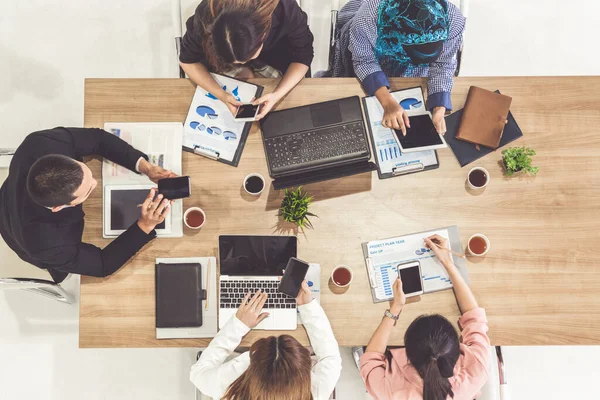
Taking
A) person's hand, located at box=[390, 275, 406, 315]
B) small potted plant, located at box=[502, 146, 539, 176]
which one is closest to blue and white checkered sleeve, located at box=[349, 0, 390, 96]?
small potted plant, located at box=[502, 146, 539, 176]

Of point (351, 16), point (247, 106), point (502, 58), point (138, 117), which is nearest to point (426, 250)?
point (247, 106)

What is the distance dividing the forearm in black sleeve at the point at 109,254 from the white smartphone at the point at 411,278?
970 millimetres

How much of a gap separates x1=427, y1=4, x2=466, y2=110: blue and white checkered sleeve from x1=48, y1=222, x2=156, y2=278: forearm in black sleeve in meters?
1.23

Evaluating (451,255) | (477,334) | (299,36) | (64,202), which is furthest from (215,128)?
(477,334)

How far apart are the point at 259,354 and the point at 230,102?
3.13ft

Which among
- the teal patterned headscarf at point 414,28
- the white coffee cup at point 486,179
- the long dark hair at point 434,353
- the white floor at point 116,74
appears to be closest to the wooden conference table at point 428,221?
the white coffee cup at point 486,179

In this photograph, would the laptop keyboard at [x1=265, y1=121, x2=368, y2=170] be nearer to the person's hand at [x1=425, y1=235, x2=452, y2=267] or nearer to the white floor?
the person's hand at [x1=425, y1=235, x2=452, y2=267]

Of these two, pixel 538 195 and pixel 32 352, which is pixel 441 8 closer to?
pixel 538 195

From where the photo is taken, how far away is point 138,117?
1.86m

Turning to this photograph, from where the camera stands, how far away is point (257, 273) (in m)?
1.80

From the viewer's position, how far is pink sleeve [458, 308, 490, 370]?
174 cm

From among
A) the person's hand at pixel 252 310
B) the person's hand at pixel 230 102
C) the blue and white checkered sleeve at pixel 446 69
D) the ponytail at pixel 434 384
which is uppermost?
the blue and white checkered sleeve at pixel 446 69

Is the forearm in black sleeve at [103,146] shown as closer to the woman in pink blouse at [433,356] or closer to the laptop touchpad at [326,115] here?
the laptop touchpad at [326,115]

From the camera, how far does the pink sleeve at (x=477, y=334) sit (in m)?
1.74
